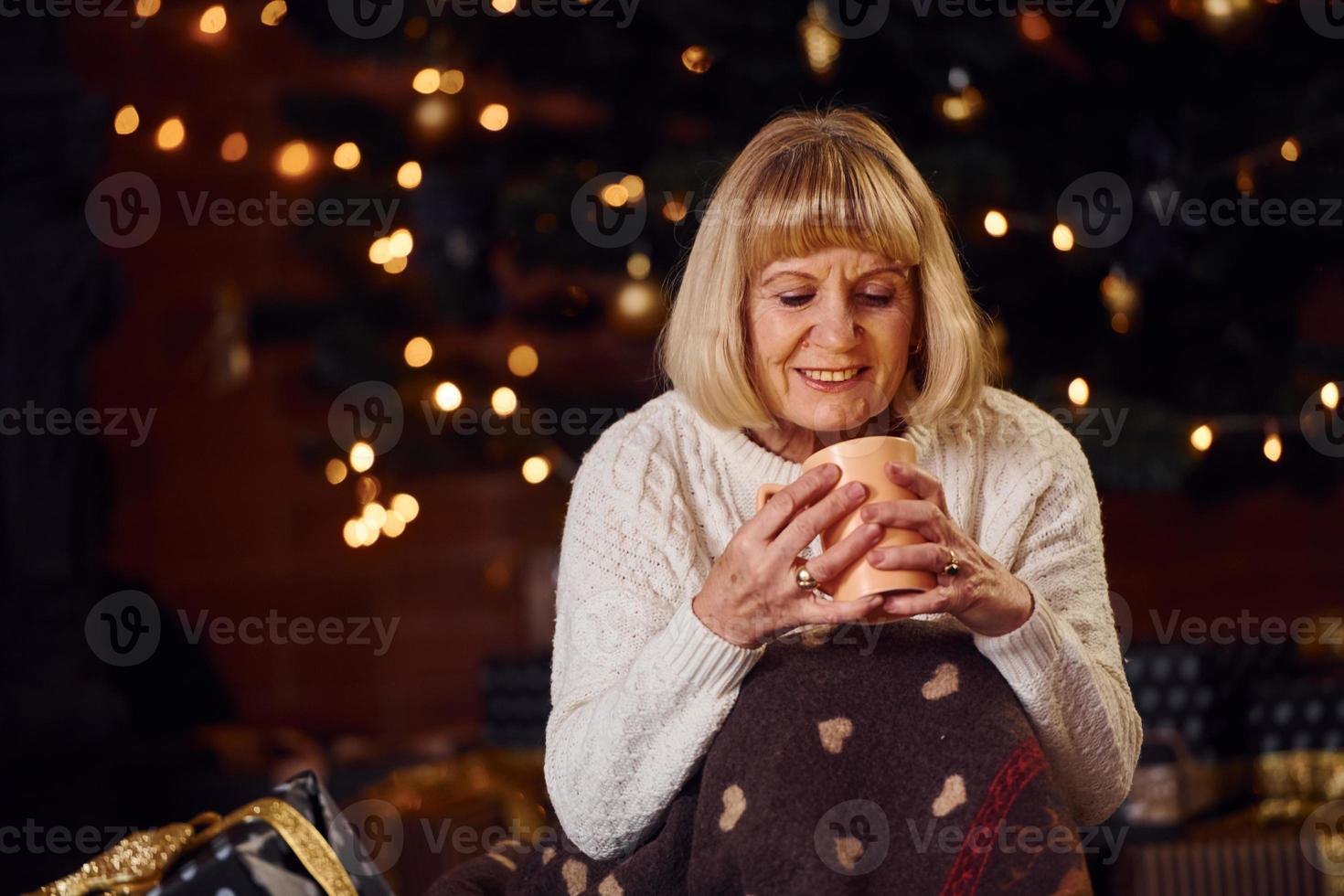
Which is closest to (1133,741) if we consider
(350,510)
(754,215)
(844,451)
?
(844,451)

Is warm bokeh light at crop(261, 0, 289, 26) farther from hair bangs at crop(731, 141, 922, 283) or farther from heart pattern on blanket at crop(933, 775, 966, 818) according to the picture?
heart pattern on blanket at crop(933, 775, 966, 818)

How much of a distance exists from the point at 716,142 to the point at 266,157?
1.58 m

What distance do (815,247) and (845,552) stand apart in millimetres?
278

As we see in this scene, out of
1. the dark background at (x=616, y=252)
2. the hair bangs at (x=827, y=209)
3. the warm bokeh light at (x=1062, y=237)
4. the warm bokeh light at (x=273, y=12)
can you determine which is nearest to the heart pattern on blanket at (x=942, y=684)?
the hair bangs at (x=827, y=209)

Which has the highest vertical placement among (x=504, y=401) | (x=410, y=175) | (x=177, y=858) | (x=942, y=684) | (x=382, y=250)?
(x=410, y=175)

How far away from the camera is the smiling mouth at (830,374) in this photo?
1.13m

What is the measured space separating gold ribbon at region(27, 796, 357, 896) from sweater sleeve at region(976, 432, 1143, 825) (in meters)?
0.51

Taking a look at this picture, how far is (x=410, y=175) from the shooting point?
2.19m

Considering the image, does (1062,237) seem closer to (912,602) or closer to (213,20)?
(912,602)

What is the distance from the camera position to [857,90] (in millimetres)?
2094

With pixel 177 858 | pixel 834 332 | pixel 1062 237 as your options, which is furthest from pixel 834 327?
pixel 1062 237

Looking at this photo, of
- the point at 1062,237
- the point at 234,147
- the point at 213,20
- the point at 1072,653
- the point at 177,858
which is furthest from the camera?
the point at 234,147

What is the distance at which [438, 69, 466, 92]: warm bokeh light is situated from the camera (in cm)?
217

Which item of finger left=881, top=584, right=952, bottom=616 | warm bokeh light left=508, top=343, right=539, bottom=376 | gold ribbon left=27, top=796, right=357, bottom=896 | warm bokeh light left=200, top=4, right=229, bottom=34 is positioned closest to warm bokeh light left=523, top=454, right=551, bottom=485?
warm bokeh light left=508, top=343, right=539, bottom=376
